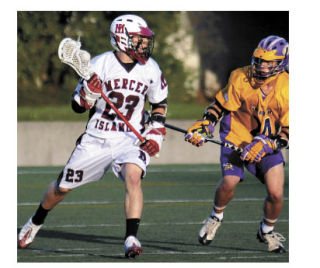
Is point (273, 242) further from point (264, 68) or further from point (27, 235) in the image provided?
point (27, 235)

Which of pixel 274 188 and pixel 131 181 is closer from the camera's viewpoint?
pixel 131 181

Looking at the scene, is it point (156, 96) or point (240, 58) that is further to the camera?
point (240, 58)

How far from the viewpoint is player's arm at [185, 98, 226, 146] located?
699 cm

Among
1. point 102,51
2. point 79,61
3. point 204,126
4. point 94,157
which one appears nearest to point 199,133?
point 204,126

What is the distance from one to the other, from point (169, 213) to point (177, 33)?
809cm

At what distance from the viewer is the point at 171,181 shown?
11414mm

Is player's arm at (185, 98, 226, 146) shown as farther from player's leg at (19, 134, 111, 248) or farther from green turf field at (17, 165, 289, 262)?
green turf field at (17, 165, 289, 262)

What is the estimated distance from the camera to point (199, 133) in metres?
7.02

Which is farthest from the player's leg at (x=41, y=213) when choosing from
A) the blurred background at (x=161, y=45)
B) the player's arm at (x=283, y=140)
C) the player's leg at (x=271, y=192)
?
the blurred background at (x=161, y=45)

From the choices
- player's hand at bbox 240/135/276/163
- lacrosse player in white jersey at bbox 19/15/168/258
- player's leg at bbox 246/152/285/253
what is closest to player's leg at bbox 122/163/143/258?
lacrosse player in white jersey at bbox 19/15/168/258

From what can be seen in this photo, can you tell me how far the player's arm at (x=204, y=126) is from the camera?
22.9 ft

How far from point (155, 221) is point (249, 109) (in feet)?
6.20

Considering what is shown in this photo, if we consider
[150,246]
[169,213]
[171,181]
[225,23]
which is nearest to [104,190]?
[171,181]

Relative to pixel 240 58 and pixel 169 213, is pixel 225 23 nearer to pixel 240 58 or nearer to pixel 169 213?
pixel 240 58
